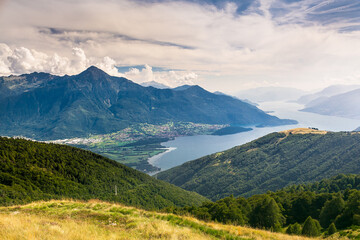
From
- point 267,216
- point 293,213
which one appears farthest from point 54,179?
point 293,213

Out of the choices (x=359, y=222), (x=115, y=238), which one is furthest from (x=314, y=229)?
(x=115, y=238)

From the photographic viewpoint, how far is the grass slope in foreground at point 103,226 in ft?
31.2

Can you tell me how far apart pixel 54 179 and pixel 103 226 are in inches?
1712

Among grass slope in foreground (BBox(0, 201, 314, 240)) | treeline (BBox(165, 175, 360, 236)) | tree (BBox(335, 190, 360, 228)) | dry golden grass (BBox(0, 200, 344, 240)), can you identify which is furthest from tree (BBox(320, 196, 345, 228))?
grass slope in foreground (BBox(0, 201, 314, 240))

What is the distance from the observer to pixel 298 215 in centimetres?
4003

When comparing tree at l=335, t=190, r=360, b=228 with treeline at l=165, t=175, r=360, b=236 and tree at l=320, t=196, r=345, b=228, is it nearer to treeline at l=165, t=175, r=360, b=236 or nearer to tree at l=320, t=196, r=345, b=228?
treeline at l=165, t=175, r=360, b=236

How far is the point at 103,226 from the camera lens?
13.1 meters

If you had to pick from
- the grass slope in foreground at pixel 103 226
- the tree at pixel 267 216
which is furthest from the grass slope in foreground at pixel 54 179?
the tree at pixel 267 216

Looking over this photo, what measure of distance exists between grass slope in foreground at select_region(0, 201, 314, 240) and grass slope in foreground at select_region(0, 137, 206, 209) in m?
15.2

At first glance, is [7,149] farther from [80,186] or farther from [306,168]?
[306,168]

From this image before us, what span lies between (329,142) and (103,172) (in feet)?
676

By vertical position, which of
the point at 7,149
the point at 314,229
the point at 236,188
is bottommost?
the point at 236,188

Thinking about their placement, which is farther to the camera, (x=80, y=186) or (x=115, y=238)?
(x=80, y=186)

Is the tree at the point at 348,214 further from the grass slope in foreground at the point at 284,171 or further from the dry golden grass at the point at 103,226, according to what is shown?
the grass slope in foreground at the point at 284,171
